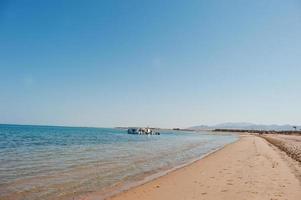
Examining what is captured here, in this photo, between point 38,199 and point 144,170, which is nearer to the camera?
point 38,199

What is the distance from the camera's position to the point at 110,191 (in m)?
12.6

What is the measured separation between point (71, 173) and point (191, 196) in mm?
8253

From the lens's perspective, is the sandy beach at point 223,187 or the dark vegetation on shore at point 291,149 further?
the dark vegetation on shore at point 291,149

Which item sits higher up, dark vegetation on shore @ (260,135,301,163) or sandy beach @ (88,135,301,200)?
dark vegetation on shore @ (260,135,301,163)

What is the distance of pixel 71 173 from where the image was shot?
17.0 meters

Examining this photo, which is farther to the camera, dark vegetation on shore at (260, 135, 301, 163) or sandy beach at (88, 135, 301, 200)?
dark vegetation on shore at (260, 135, 301, 163)

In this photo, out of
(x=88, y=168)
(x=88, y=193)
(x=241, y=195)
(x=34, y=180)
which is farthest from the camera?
(x=88, y=168)

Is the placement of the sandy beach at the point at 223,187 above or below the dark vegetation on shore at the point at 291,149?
below

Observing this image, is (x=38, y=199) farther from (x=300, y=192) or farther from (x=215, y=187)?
Result: (x=300, y=192)

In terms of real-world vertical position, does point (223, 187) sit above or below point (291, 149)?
below

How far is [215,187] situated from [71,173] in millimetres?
8089

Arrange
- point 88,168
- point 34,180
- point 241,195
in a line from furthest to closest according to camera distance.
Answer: point 88,168, point 34,180, point 241,195

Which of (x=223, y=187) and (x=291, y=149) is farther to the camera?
(x=291, y=149)

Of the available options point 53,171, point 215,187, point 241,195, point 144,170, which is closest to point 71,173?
point 53,171
